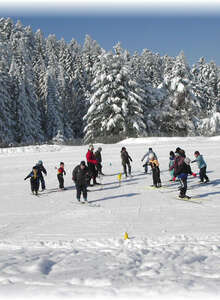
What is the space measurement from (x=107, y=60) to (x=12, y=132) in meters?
16.9

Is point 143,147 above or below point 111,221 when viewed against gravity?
above

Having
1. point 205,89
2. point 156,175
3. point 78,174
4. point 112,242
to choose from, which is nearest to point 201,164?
point 156,175

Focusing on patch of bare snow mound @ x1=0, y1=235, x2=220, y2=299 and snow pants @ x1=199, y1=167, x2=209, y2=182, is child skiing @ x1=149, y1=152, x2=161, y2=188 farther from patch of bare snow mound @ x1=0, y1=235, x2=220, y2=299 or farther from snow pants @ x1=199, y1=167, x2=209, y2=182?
patch of bare snow mound @ x1=0, y1=235, x2=220, y2=299

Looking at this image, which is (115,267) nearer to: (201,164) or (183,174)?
(183,174)

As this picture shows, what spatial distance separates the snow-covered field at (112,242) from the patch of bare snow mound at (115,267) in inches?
0.6

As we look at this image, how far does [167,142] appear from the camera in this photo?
28.5 m

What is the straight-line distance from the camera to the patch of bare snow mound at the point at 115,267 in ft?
13.8

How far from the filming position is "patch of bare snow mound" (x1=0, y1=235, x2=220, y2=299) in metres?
4.20

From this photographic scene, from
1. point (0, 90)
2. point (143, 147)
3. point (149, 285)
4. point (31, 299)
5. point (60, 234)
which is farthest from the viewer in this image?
point (0, 90)

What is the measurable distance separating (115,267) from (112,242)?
1.91 metres

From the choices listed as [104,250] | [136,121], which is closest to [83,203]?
[104,250]

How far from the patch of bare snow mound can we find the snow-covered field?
0.05ft

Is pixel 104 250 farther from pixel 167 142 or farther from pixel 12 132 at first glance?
pixel 12 132

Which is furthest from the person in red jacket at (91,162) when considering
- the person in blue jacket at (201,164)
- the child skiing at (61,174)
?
the person in blue jacket at (201,164)
